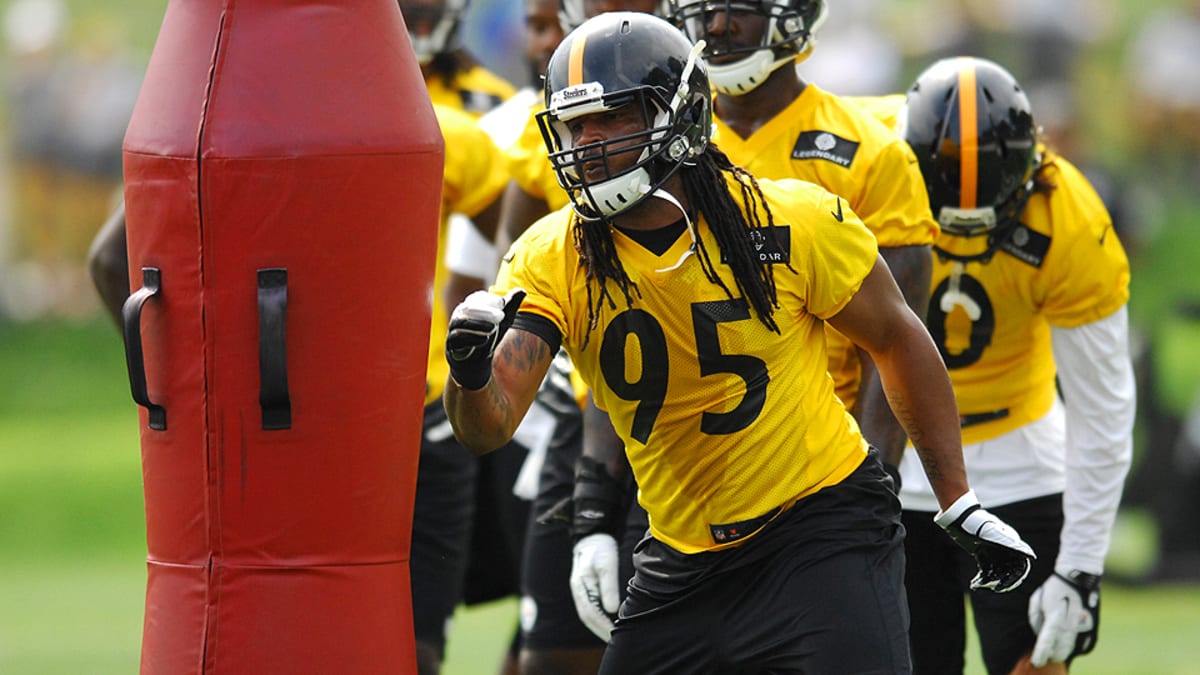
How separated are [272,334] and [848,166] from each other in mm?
1741

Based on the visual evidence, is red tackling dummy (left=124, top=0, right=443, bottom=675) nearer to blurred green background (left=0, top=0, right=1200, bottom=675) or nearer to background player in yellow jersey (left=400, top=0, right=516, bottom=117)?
background player in yellow jersey (left=400, top=0, right=516, bottom=117)

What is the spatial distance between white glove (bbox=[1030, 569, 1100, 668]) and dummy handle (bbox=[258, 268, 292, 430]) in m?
2.47

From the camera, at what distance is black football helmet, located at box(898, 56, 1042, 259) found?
543cm

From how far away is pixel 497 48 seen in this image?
15.7 metres

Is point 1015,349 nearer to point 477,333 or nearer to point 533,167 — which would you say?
point 533,167

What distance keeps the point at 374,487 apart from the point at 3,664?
610 centimetres

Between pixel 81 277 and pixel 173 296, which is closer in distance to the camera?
pixel 173 296

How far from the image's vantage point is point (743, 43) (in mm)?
5168

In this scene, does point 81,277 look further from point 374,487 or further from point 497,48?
point 374,487

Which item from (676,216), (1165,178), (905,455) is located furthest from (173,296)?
(1165,178)

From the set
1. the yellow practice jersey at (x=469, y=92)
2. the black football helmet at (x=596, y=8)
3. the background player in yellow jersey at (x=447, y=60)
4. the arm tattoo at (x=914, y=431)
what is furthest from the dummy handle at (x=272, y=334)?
the yellow practice jersey at (x=469, y=92)

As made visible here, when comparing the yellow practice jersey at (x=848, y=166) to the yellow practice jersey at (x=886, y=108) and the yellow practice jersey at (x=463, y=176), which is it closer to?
the yellow practice jersey at (x=886, y=108)

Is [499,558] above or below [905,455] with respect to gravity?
below

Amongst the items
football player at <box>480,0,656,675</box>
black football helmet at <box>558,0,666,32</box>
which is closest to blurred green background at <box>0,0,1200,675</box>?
football player at <box>480,0,656,675</box>
